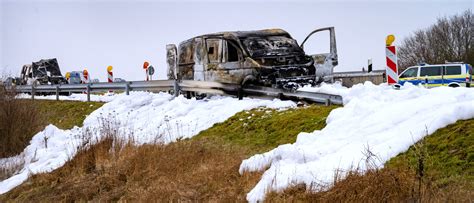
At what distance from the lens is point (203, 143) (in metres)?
11.5

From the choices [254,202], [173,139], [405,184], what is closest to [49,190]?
[173,139]

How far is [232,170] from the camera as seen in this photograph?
8414 mm

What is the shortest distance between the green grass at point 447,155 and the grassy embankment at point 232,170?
10 millimetres

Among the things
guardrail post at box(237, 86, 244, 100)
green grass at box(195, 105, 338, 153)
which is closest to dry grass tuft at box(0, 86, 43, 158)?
guardrail post at box(237, 86, 244, 100)

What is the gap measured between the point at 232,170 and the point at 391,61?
6.23 metres

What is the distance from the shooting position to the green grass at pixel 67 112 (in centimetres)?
2074

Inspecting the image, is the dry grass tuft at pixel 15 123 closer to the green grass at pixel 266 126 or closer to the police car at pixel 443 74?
the green grass at pixel 266 126

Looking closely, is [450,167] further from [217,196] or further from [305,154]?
[217,196]

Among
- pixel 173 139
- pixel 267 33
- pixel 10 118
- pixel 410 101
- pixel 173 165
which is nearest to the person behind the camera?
pixel 410 101

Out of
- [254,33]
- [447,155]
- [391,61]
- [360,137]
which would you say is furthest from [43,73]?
[447,155]

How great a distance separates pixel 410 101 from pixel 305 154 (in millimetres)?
2061

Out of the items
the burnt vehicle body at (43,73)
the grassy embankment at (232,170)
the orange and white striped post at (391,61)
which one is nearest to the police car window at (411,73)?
the orange and white striped post at (391,61)

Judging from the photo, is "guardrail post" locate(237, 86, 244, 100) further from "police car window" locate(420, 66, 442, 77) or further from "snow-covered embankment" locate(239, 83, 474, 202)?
"police car window" locate(420, 66, 442, 77)

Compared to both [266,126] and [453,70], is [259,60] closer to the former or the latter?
[266,126]
